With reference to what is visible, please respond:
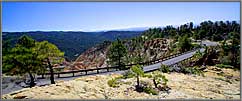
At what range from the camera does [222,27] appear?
24.4 feet

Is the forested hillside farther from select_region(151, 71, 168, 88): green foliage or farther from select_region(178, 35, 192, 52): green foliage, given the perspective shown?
select_region(151, 71, 168, 88): green foliage

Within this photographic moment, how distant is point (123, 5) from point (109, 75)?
1214mm

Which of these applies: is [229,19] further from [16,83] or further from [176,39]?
[16,83]

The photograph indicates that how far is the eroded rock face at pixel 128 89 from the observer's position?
6359mm

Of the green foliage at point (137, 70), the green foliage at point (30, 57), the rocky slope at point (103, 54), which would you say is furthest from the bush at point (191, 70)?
the green foliage at point (30, 57)

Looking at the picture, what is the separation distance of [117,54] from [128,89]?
79cm

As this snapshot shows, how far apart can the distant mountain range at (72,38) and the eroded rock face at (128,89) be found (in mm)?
507

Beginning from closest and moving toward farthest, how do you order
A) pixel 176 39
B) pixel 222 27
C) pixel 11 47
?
pixel 11 47 < pixel 222 27 < pixel 176 39

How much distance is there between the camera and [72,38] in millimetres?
6727

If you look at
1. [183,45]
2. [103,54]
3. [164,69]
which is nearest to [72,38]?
[103,54]

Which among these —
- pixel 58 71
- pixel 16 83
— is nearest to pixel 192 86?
pixel 58 71

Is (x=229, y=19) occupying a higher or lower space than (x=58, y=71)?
higher

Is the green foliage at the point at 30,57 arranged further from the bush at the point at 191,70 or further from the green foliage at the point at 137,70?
the bush at the point at 191,70

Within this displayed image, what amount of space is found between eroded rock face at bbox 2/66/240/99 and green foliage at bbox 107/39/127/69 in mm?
347
